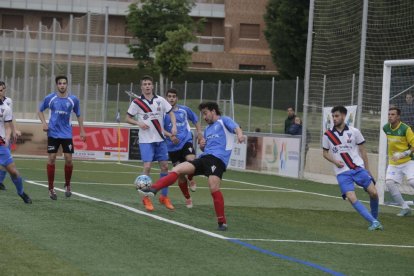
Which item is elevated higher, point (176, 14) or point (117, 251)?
point (176, 14)

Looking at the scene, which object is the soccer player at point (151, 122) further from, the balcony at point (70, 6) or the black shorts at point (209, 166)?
the balcony at point (70, 6)

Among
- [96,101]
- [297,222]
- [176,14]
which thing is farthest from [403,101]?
[176,14]

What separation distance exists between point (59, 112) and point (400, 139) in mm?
5683

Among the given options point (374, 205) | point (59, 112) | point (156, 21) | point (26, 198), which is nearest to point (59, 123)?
point (59, 112)

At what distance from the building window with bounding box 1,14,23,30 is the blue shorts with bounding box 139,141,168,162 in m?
56.9

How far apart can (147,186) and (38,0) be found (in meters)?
58.7

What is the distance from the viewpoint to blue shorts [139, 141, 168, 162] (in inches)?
640

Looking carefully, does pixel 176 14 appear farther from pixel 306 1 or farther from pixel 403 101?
pixel 403 101

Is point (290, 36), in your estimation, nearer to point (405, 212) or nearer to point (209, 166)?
Answer: point (405, 212)

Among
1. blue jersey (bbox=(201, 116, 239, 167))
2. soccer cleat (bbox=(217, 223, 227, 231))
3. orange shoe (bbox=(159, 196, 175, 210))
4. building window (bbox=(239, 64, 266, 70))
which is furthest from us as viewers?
building window (bbox=(239, 64, 266, 70))

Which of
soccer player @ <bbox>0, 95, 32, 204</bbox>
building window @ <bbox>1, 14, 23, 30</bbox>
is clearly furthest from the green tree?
soccer player @ <bbox>0, 95, 32, 204</bbox>

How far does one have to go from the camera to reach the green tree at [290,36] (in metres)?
59.3

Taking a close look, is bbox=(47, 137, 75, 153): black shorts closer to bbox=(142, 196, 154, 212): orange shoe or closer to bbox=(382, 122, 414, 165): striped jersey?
bbox=(142, 196, 154, 212): orange shoe

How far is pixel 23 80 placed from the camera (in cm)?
4272
